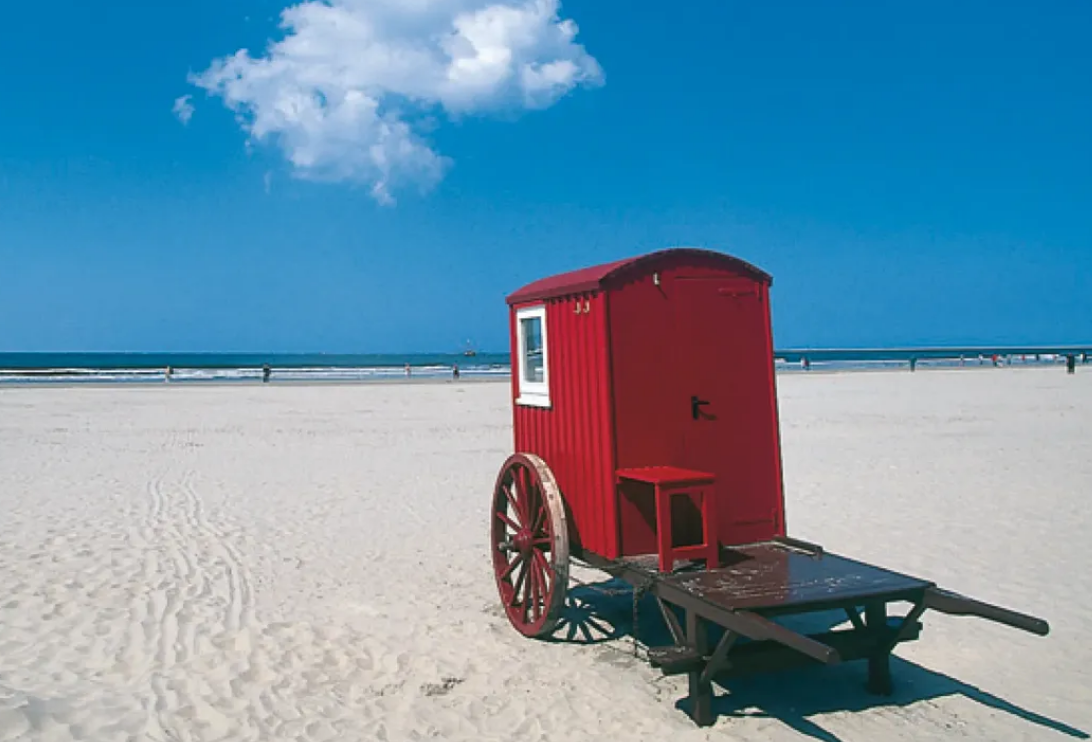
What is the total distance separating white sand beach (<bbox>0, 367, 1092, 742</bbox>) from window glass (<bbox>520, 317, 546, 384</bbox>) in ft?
6.86

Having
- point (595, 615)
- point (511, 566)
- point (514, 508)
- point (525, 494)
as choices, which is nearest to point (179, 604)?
point (511, 566)

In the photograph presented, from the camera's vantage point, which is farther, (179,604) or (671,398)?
(179,604)

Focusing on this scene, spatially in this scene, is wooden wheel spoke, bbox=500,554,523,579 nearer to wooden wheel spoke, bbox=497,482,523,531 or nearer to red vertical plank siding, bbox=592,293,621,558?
wooden wheel spoke, bbox=497,482,523,531

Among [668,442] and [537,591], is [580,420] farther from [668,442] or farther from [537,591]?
[537,591]

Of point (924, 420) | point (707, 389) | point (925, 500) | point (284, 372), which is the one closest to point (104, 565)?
point (707, 389)

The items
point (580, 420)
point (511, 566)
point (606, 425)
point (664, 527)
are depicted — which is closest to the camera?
point (664, 527)

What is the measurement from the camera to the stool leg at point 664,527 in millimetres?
5578

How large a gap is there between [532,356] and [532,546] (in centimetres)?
168

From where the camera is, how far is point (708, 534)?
5.77 m

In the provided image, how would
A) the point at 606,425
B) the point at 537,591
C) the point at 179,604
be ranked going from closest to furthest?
the point at 606,425 < the point at 537,591 < the point at 179,604

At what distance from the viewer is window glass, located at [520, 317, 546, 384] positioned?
24.2 ft

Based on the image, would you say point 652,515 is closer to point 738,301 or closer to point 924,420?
point 738,301

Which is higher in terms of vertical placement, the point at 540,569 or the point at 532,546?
the point at 532,546

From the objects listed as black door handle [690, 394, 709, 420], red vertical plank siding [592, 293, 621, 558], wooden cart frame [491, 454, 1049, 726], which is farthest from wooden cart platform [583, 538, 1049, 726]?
black door handle [690, 394, 709, 420]
